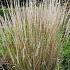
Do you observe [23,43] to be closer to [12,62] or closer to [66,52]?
[12,62]

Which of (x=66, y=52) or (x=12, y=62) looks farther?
(x=66, y=52)

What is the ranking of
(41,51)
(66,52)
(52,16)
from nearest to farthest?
1. (41,51)
2. (52,16)
3. (66,52)

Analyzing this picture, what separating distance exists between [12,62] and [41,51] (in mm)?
450

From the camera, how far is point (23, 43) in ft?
13.4

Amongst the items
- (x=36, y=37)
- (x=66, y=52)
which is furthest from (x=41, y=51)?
(x=66, y=52)

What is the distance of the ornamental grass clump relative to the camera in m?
4.04

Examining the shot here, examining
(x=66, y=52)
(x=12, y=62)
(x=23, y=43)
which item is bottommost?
(x=66, y=52)

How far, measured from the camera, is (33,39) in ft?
13.5

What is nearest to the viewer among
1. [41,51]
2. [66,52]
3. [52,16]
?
[41,51]

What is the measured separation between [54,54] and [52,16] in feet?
1.86

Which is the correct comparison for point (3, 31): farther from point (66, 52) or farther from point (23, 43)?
point (66, 52)

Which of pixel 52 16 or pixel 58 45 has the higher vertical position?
pixel 52 16

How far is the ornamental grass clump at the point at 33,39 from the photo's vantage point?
404cm

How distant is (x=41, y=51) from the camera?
13.3ft
